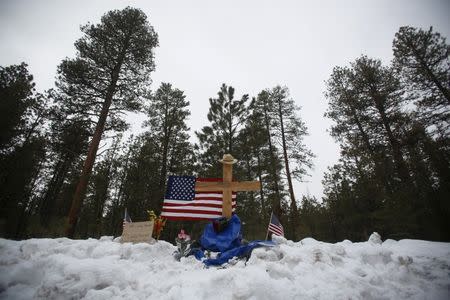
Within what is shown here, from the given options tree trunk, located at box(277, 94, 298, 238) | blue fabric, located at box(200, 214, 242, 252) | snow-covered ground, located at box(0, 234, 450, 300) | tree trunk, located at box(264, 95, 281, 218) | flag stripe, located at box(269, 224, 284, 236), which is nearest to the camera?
snow-covered ground, located at box(0, 234, 450, 300)

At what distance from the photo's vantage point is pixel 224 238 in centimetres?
546

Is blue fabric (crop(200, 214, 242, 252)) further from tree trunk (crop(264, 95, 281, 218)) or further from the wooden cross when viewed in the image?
tree trunk (crop(264, 95, 281, 218))

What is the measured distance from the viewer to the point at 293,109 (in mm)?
19141

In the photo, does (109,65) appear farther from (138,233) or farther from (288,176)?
(288,176)

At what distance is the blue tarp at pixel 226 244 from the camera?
456cm

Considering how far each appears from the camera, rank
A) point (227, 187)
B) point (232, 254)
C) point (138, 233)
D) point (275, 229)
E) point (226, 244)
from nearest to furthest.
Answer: point (232, 254) → point (226, 244) → point (138, 233) → point (275, 229) → point (227, 187)

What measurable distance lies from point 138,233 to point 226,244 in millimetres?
2239

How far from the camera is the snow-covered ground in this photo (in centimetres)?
279

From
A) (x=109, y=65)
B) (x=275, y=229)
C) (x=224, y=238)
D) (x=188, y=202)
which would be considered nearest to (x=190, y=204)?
(x=188, y=202)

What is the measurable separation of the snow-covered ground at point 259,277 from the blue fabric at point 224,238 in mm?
1061

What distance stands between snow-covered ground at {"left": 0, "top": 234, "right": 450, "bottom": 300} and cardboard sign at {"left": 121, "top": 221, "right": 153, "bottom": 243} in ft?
5.07

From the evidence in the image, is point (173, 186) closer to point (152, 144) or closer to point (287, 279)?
point (287, 279)

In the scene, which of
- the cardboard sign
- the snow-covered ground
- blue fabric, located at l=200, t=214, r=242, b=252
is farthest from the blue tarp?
the cardboard sign

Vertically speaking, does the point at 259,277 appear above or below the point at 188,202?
below
